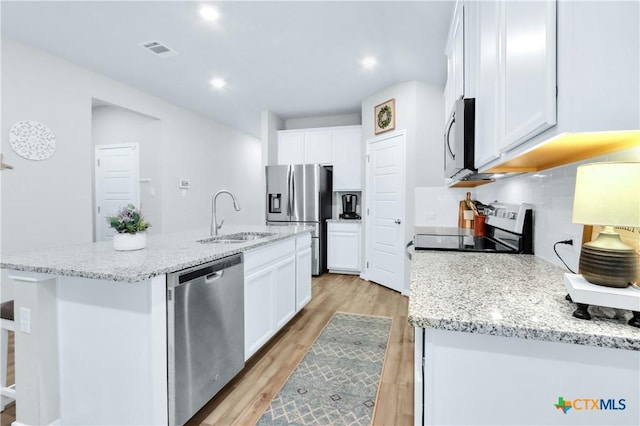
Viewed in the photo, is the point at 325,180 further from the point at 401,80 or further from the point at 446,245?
the point at 446,245

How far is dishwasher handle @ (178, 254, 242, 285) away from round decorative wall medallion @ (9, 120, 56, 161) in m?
2.58

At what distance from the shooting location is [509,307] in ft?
2.75

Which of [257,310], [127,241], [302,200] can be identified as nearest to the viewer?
[127,241]

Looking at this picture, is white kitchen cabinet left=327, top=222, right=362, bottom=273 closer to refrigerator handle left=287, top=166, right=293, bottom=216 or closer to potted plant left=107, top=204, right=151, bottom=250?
refrigerator handle left=287, top=166, right=293, bottom=216

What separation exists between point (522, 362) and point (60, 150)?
13.5 feet

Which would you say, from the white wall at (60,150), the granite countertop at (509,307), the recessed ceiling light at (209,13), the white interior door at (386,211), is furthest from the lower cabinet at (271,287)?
the white wall at (60,150)

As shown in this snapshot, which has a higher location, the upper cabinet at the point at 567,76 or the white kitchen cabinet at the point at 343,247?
the upper cabinet at the point at 567,76

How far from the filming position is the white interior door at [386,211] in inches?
149

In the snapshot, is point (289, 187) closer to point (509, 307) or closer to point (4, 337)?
point (4, 337)

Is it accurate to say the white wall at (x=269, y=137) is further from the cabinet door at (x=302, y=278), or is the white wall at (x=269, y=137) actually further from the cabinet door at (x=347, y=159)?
the cabinet door at (x=302, y=278)

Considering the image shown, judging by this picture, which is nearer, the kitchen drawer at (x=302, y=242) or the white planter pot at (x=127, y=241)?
the white planter pot at (x=127, y=241)

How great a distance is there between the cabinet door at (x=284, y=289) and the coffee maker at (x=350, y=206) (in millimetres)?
2355

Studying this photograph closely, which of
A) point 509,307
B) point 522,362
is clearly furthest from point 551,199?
point 522,362

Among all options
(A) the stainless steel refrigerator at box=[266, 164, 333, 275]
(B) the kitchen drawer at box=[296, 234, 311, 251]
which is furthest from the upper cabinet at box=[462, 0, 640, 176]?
(A) the stainless steel refrigerator at box=[266, 164, 333, 275]
